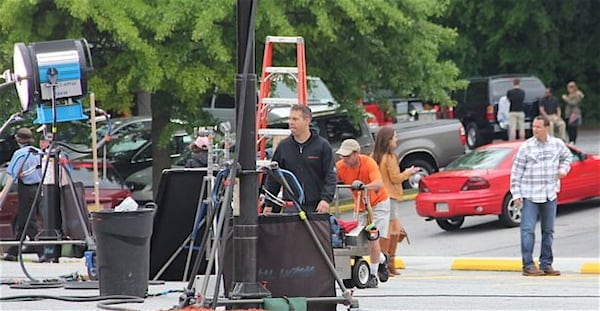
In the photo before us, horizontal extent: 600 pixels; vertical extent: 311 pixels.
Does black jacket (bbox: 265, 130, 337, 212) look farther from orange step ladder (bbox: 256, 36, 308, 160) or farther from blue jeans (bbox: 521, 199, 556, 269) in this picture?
blue jeans (bbox: 521, 199, 556, 269)

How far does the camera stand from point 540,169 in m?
15.4

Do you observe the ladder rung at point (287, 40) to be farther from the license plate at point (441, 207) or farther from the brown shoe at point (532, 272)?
the license plate at point (441, 207)

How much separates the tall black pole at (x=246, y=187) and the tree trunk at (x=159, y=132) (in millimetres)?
12901

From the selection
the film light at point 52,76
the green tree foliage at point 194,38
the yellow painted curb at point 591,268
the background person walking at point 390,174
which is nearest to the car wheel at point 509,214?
the green tree foliage at point 194,38

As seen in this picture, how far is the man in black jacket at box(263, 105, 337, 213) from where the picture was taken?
1198cm

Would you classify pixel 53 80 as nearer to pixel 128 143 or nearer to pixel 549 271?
pixel 549 271

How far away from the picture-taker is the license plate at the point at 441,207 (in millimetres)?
20688

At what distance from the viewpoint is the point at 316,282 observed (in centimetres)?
940

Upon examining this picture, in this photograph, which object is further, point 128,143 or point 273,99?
point 128,143

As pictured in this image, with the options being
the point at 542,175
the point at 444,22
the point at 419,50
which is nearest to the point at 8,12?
the point at 419,50

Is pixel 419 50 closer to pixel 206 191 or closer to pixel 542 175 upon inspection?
pixel 542 175

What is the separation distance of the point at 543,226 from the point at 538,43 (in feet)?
89.7

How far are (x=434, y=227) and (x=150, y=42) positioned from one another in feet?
19.6

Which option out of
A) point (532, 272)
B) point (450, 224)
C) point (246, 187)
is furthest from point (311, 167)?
point (450, 224)
